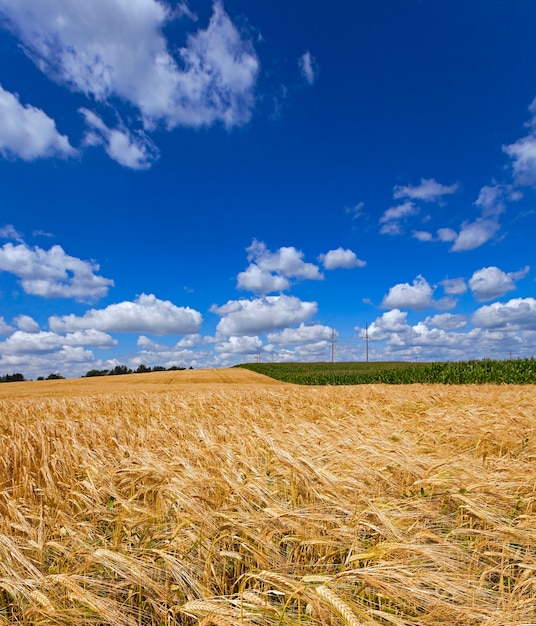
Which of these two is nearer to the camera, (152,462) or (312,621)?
(312,621)

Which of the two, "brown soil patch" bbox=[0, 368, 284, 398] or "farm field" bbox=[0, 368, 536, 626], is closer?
"farm field" bbox=[0, 368, 536, 626]

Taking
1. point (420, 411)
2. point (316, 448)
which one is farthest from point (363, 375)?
point (316, 448)

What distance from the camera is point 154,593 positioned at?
1.66 m

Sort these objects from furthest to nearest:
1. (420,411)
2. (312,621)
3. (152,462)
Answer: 1. (420,411)
2. (152,462)
3. (312,621)

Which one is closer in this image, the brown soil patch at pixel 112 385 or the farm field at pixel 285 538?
the farm field at pixel 285 538

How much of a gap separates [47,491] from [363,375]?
44034mm

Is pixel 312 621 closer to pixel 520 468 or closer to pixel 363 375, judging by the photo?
pixel 520 468

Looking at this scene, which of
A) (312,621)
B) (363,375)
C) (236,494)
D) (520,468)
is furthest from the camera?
(363,375)

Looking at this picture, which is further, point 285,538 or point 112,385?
point 112,385

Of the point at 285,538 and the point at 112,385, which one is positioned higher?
the point at 285,538

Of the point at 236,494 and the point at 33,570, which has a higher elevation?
the point at 236,494

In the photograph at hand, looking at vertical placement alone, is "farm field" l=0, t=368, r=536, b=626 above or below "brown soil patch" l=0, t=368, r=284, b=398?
above

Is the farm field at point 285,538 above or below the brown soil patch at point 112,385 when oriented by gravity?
above

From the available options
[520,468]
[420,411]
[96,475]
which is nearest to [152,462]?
[96,475]
